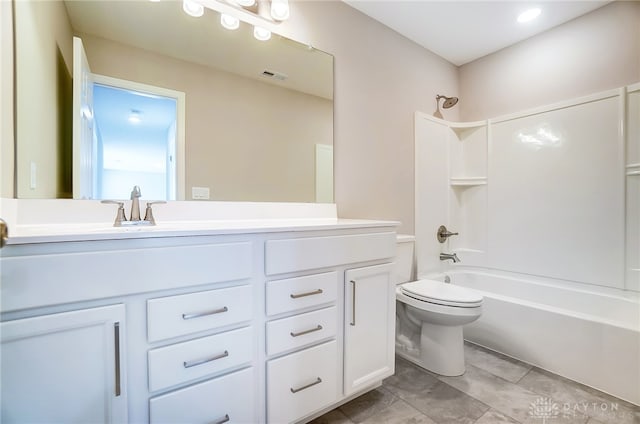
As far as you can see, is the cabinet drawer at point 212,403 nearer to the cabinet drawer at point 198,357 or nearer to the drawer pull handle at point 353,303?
the cabinet drawer at point 198,357

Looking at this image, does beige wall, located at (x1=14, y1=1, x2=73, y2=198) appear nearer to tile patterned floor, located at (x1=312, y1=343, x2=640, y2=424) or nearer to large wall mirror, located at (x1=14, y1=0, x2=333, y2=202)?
large wall mirror, located at (x1=14, y1=0, x2=333, y2=202)

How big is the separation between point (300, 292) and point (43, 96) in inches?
47.8

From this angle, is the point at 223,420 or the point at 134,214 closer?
the point at 223,420

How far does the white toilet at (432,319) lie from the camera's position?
5.28ft

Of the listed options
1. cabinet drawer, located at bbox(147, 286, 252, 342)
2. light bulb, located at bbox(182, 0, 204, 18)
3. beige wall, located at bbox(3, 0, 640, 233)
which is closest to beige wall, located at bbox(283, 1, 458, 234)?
beige wall, located at bbox(3, 0, 640, 233)

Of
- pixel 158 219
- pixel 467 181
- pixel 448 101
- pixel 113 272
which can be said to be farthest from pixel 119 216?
pixel 467 181

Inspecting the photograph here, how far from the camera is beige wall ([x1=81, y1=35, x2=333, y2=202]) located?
130cm

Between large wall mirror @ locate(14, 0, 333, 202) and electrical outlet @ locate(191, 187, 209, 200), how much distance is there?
0.02 metres

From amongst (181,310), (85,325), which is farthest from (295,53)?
(85,325)

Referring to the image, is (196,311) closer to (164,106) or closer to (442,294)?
(164,106)

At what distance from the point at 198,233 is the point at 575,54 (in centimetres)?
280

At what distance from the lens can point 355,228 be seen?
132 cm

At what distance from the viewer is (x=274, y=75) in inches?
65.9

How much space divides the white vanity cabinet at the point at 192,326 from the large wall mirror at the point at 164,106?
20.6 inches
